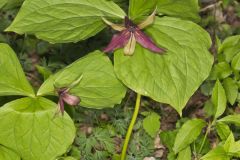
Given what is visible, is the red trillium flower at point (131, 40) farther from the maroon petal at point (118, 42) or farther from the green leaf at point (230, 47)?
the green leaf at point (230, 47)

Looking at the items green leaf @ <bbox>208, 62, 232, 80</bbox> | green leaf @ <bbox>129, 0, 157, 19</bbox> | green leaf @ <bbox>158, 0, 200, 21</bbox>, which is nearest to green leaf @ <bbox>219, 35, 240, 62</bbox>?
green leaf @ <bbox>208, 62, 232, 80</bbox>

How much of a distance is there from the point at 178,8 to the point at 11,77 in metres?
0.61

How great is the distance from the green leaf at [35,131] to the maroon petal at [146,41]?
0.37 m

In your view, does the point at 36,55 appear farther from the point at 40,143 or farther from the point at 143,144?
the point at 40,143

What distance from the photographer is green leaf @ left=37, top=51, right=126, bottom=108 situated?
1.59 m

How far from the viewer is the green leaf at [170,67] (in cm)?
139

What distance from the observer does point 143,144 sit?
2432 mm

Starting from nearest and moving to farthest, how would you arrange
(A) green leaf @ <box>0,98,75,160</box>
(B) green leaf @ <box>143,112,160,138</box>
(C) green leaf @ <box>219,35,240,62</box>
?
(A) green leaf @ <box>0,98,75,160</box> < (C) green leaf @ <box>219,35,240,62</box> < (B) green leaf @ <box>143,112,160,138</box>

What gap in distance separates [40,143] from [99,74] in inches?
12.2

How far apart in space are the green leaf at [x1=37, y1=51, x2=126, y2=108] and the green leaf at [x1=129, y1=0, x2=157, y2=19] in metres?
0.24

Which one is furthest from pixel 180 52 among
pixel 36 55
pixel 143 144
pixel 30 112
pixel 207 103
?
pixel 36 55

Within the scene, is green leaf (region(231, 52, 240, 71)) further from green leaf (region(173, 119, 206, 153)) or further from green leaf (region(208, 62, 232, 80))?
green leaf (region(173, 119, 206, 153))

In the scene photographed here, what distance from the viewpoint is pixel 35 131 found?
153cm

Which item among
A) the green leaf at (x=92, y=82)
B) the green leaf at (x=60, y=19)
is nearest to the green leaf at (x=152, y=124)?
the green leaf at (x=92, y=82)
